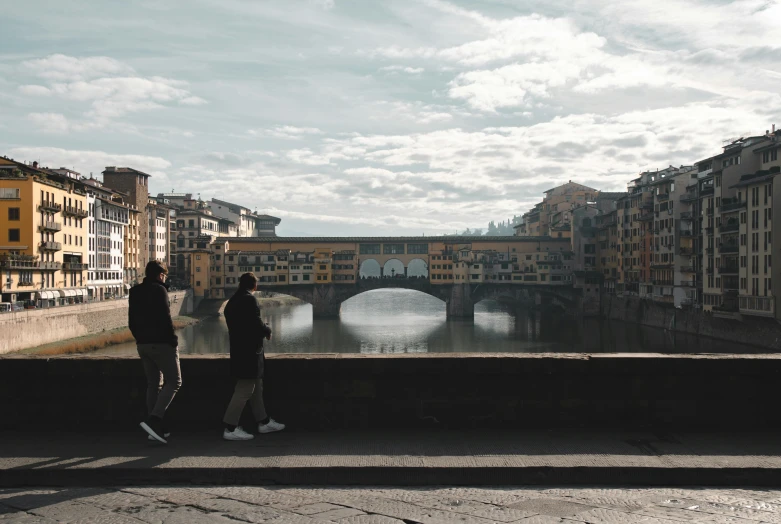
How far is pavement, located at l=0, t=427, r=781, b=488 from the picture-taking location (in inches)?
220

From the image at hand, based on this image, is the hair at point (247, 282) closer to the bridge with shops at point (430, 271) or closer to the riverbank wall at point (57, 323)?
the riverbank wall at point (57, 323)

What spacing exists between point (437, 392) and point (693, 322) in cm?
5207

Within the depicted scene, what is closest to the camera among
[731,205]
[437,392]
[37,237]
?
[437,392]

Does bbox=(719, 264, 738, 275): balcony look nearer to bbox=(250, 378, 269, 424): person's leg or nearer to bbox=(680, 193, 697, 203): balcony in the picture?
bbox=(680, 193, 697, 203): balcony

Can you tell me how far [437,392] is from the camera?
7.05 metres

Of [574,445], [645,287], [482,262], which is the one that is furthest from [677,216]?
[574,445]

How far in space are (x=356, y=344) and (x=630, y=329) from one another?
2383cm

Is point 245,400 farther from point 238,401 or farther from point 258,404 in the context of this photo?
point 258,404

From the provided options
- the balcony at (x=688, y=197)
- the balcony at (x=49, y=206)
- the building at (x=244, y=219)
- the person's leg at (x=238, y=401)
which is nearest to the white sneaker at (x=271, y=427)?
the person's leg at (x=238, y=401)

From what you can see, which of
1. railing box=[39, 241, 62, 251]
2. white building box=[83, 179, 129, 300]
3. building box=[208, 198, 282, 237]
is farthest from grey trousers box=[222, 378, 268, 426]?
building box=[208, 198, 282, 237]

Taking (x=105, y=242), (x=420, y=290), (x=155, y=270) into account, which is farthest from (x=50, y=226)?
(x=155, y=270)

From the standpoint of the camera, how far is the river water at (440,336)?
164 ft

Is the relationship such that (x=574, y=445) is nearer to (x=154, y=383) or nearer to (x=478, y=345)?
(x=154, y=383)

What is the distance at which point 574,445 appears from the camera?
6320 mm
